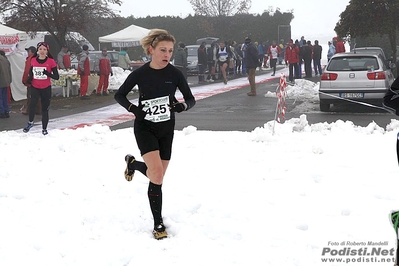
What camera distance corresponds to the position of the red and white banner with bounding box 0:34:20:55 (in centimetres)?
1827

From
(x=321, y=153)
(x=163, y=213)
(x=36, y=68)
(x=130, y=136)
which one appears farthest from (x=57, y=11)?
(x=163, y=213)

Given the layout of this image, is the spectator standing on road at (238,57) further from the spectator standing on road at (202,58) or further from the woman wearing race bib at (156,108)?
the woman wearing race bib at (156,108)

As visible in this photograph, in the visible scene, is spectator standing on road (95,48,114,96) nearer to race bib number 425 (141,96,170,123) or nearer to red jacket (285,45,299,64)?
red jacket (285,45,299,64)

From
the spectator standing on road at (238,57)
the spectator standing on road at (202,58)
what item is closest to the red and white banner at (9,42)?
the spectator standing on road at (202,58)

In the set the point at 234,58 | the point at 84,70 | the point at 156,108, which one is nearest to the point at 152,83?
the point at 156,108

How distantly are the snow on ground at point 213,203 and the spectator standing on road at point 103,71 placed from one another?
1126 centimetres

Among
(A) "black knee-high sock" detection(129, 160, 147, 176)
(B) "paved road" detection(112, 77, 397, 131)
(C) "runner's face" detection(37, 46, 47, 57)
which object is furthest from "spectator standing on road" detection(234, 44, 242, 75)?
(A) "black knee-high sock" detection(129, 160, 147, 176)

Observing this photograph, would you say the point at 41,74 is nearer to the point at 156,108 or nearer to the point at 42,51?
the point at 42,51

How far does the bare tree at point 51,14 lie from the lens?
2219 centimetres

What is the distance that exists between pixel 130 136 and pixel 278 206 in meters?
4.94

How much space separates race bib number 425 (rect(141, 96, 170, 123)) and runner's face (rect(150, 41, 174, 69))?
1.00ft

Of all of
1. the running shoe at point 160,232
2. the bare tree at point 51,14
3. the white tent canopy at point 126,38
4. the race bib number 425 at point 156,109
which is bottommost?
the running shoe at point 160,232

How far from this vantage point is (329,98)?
1451cm

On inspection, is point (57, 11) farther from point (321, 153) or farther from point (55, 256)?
point (55, 256)
